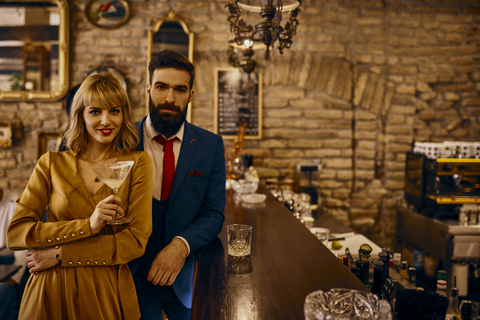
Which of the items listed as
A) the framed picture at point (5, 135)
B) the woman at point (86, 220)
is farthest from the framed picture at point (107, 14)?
the woman at point (86, 220)

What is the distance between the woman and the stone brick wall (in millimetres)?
3001

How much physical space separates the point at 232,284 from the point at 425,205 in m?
3.55

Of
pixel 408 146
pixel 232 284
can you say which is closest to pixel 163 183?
pixel 232 284

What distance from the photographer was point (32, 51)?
14.0 ft

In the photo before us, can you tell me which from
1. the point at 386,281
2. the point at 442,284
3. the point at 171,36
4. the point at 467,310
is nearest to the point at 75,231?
the point at 386,281

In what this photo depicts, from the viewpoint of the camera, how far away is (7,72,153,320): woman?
4.04ft

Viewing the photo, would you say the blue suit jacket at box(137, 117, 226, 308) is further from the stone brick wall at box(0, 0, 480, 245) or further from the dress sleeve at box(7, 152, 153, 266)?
the stone brick wall at box(0, 0, 480, 245)

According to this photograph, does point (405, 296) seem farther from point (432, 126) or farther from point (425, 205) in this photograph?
point (432, 126)

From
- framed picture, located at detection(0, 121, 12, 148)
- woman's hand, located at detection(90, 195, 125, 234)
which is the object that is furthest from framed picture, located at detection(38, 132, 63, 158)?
woman's hand, located at detection(90, 195, 125, 234)

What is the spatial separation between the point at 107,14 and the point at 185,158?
11.5 ft

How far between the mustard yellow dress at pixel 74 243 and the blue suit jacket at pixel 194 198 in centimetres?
26

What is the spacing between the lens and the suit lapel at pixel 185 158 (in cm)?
163

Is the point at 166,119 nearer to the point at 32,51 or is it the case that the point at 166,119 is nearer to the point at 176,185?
the point at 176,185

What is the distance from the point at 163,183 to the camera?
5.49 ft
